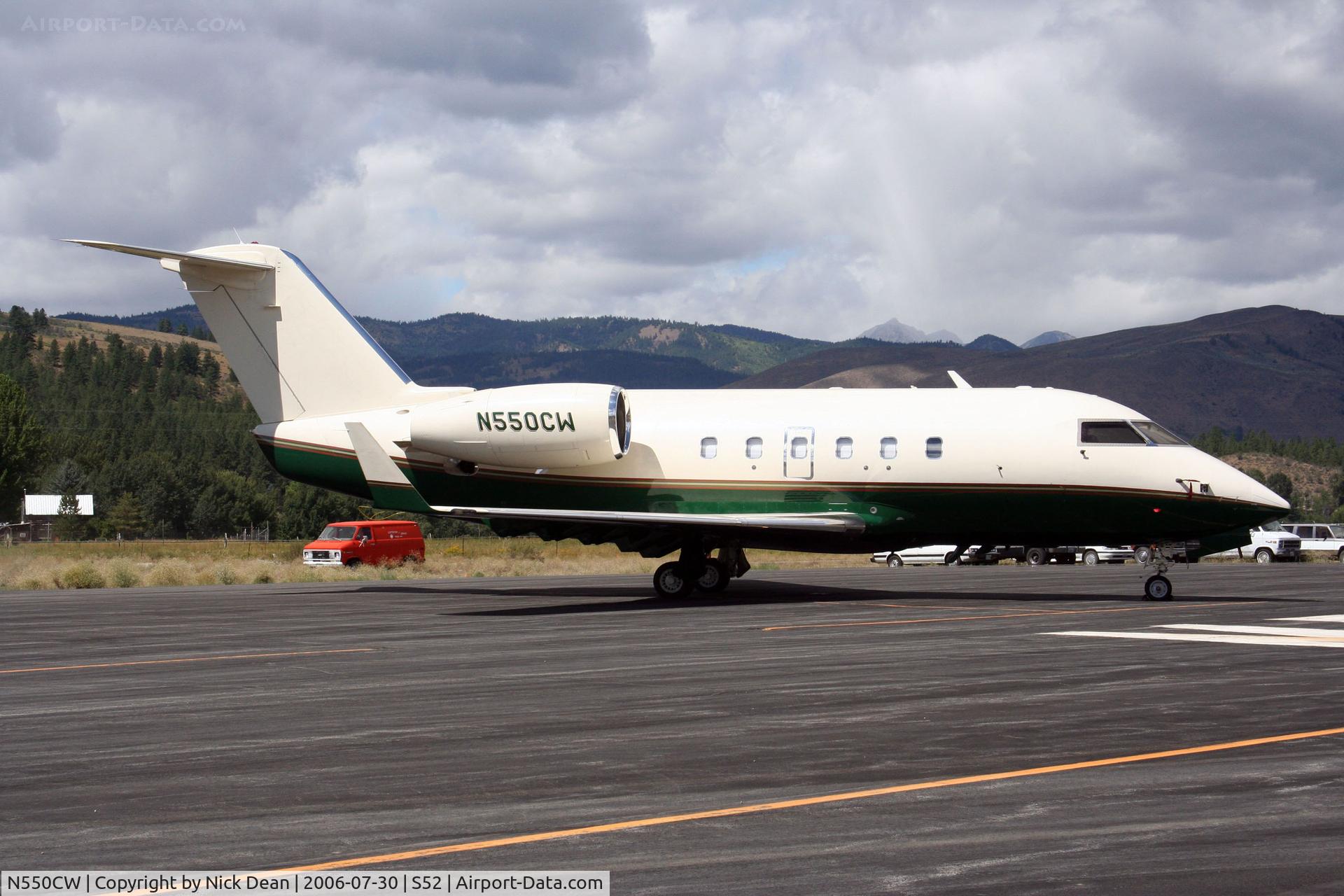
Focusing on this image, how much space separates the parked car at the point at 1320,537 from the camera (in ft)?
193

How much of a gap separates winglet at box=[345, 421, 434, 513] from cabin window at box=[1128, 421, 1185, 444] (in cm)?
1336

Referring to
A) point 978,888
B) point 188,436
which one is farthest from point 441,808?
point 188,436

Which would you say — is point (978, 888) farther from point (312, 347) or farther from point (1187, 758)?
point (312, 347)

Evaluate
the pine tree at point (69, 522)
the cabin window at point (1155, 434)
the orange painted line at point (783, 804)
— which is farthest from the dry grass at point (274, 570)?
the pine tree at point (69, 522)

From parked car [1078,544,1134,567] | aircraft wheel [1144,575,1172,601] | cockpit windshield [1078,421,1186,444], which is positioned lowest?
parked car [1078,544,1134,567]

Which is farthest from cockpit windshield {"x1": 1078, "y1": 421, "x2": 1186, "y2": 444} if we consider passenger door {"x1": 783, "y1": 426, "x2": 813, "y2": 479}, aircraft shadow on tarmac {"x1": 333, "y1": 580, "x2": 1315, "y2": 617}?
passenger door {"x1": 783, "y1": 426, "x2": 813, "y2": 479}

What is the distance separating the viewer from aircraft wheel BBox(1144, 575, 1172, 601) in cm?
2339

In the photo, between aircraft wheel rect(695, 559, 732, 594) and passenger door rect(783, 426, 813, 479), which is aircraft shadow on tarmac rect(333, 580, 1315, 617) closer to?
aircraft wheel rect(695, 559, 732, 594)

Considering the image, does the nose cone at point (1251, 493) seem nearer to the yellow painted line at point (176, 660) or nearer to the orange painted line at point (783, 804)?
the orange painted line at point (783, 804)

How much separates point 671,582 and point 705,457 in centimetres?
269

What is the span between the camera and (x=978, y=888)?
19.4 feet

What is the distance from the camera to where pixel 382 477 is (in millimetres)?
23578

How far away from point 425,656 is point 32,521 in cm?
13693

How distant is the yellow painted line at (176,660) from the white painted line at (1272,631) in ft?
37.6
